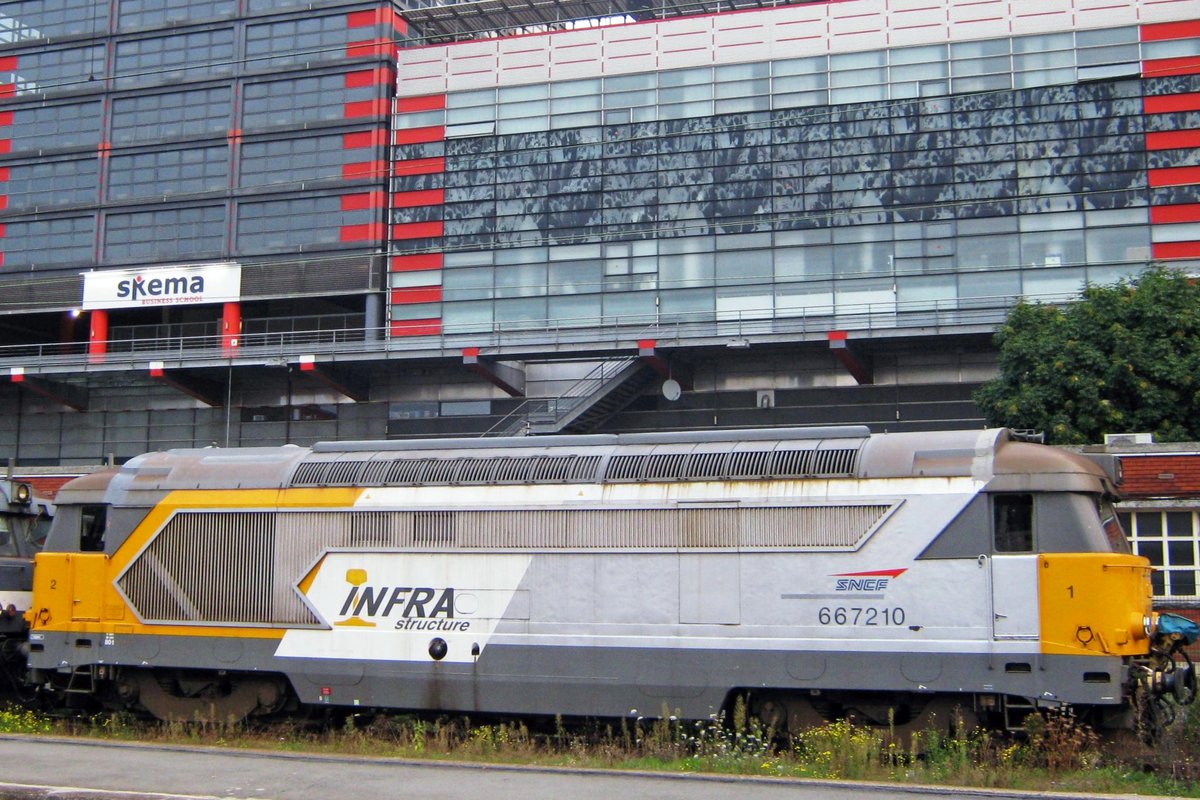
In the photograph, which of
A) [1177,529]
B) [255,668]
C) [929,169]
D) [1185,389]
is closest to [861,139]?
[929,169]

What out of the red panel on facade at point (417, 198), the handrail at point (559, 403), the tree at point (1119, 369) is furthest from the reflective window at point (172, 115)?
the tree at point (1119, 369)

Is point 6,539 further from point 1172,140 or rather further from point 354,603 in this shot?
point 1172,140

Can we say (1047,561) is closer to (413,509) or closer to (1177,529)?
(413,509)

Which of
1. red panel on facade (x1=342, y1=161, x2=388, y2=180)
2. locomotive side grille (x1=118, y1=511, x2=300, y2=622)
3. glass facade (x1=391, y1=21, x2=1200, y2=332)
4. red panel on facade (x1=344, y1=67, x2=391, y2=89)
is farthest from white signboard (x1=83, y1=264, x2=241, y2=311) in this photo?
locomotive side grille (x1=118, y1=511, x2=300, y2=622)

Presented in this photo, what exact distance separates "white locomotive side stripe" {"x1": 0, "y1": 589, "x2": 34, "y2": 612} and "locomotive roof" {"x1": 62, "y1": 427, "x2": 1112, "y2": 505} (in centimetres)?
218

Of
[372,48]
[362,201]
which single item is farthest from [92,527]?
[372,48]

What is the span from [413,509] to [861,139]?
31.0 m

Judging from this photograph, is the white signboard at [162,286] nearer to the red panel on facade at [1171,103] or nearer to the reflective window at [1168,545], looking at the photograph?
the red panel on facade at [1171,103]

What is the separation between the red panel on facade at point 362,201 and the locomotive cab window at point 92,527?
103ft

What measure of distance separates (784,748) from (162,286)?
41.1 metres

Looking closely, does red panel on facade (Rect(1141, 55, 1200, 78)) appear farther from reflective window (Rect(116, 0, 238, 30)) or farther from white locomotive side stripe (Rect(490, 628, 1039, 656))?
reflective window (Rect(116, 0, 238, 30))

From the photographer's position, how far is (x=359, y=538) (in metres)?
15.1

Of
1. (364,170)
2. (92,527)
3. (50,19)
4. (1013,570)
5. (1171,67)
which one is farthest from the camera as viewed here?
(50,19)

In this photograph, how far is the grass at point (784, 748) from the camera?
11.3m
